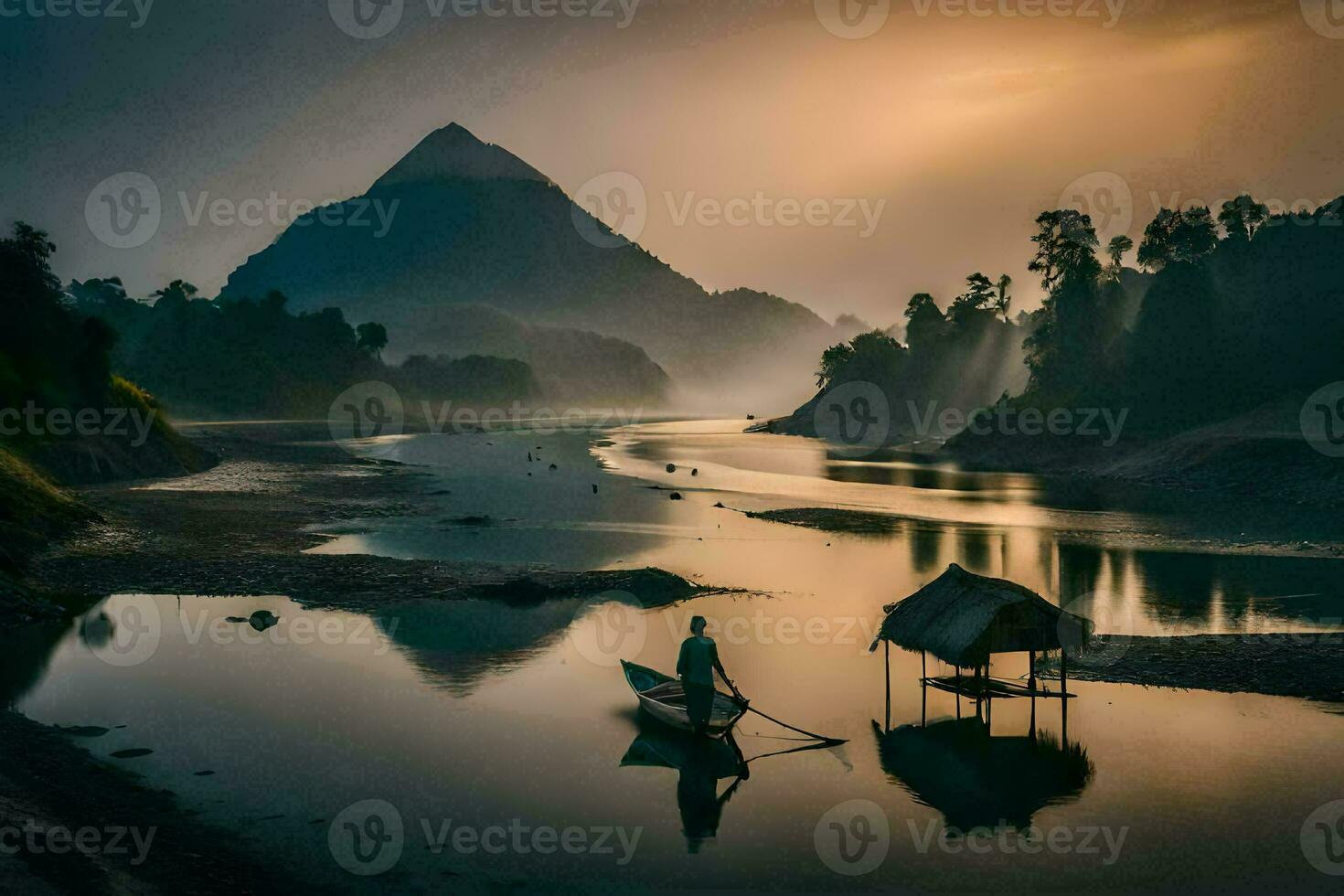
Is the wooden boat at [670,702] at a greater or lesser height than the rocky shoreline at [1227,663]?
lesser

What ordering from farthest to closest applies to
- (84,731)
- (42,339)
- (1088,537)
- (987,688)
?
(42,339) → (1088,537) → (987,688) → (84,731)

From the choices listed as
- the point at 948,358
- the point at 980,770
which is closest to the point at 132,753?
the point at 980,770

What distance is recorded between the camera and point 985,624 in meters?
22.3

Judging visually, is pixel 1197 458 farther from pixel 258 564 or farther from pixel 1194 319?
pixel 258 564

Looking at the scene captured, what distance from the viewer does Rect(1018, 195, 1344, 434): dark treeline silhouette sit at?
9500 cm

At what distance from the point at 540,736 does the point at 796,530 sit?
35356 millimetres

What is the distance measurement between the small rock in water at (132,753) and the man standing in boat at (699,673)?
11.7 meters

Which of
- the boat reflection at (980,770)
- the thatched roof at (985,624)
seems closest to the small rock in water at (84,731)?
the boat reflection at (980,770)

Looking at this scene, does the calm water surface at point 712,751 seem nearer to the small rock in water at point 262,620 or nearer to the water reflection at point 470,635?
the water reflection at point 470,635

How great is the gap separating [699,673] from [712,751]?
2.14m

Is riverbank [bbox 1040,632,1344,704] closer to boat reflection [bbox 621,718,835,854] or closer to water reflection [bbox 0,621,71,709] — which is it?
boat reflection [bbox 621,718,835,854]

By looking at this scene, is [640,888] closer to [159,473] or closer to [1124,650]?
[1124,650]

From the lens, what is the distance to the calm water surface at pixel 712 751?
56.1 ft

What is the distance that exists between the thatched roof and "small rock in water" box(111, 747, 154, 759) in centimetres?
1773
